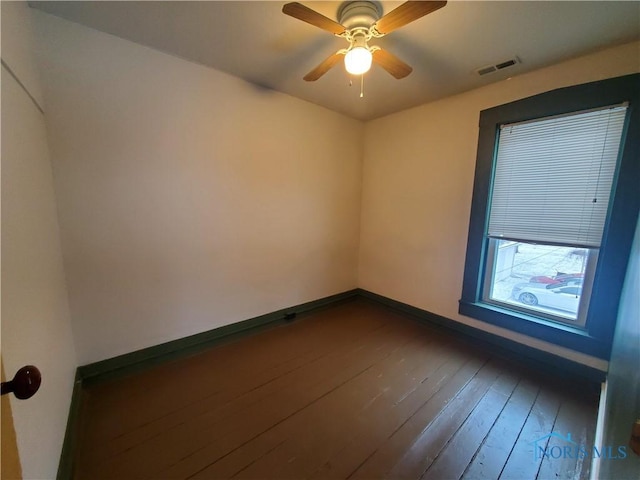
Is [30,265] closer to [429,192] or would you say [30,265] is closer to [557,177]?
[429,192]

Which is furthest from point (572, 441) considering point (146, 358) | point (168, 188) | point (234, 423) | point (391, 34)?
point (168, 188)

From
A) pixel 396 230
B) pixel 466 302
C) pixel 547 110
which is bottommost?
pixel 466 302

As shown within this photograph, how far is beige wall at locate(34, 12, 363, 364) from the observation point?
164 centimetres

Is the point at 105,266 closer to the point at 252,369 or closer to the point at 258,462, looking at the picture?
the point at 252,369

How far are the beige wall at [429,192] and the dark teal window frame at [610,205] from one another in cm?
8

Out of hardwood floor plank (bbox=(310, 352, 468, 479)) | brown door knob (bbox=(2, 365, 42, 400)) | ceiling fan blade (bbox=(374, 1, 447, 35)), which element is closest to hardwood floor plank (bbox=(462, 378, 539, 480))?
hardwood floor plank (bbox=(310, 352, 468, 479))

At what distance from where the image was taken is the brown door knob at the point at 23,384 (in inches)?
19.7

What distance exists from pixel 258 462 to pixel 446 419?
1153mm

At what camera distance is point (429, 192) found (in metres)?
2.74

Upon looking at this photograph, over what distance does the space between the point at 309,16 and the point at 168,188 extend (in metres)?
1.51

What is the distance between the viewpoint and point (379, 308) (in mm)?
3254

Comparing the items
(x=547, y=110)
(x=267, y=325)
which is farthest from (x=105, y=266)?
(x=547, y=110)

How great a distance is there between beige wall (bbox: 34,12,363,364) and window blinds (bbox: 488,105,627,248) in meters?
1.83

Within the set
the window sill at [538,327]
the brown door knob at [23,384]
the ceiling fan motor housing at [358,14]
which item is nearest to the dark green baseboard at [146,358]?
the brown door knob at [23,384]
